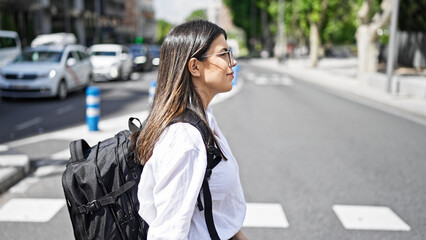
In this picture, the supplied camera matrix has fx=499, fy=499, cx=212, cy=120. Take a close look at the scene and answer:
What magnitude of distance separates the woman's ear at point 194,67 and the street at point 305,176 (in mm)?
2862

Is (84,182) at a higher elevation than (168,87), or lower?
lower

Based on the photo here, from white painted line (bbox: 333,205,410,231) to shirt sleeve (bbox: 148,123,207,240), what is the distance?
10.9 feet

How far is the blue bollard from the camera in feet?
29.9

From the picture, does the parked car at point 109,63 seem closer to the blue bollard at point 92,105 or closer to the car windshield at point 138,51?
the car windshield at point 138,51

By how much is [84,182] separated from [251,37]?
82688 millimetres

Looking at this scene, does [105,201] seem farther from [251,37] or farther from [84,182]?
[251,37]

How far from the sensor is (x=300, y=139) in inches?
366

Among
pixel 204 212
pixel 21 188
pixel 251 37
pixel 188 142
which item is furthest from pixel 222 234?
pixel 251 37

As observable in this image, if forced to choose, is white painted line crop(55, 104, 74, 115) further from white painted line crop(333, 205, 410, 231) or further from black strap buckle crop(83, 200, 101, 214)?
black strap buckle crop(83, 200, 101, 214)

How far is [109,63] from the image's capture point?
23.5m

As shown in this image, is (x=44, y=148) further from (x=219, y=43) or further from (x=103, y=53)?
(x=103, y=53)

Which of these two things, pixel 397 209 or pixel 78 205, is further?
pixel 397 209

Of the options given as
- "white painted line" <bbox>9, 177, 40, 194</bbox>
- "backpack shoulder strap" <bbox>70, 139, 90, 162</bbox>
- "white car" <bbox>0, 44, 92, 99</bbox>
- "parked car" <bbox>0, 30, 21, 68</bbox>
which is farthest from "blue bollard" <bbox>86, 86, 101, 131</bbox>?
"parked car" <bbox>0, 30, 21, 68</bbox>

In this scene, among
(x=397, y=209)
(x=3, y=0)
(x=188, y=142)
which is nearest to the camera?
(x=188, y=142)
